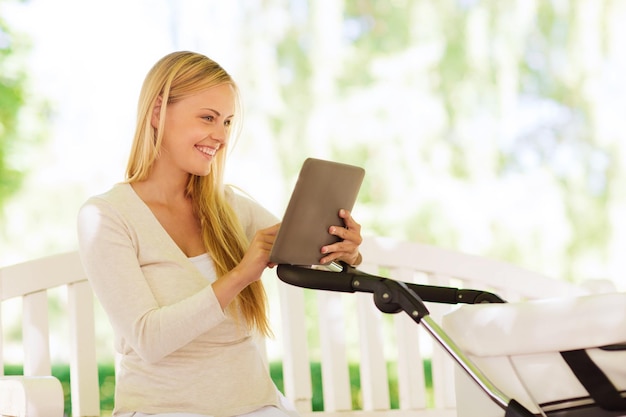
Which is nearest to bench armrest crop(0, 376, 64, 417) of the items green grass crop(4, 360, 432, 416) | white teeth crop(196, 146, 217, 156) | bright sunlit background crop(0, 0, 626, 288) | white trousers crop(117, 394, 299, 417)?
white trousers crop(117, 394, 299, 417)

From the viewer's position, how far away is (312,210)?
1584mm

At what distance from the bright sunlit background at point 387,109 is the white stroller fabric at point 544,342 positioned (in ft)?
16.3

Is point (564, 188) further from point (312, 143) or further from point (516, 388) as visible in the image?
point (516, 388)

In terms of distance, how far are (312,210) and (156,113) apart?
53 cm

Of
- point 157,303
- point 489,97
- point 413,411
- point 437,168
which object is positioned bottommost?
point 413,411

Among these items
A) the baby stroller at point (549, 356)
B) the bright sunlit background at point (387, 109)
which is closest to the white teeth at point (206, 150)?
the baby stroller at point (549, 356)

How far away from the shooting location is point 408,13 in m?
7.40

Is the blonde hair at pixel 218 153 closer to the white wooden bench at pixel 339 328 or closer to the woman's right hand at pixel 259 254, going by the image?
the woman's right hand at pixel 259 254

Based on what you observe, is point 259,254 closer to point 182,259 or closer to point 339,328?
point 182,259

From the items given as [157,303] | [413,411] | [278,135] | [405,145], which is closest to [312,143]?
[278,135]

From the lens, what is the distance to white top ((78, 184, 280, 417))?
170 centimetres

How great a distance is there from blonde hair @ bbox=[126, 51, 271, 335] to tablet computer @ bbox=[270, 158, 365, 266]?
1.10ft

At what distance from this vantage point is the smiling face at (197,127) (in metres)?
1.90

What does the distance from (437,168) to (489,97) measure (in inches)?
30.0
